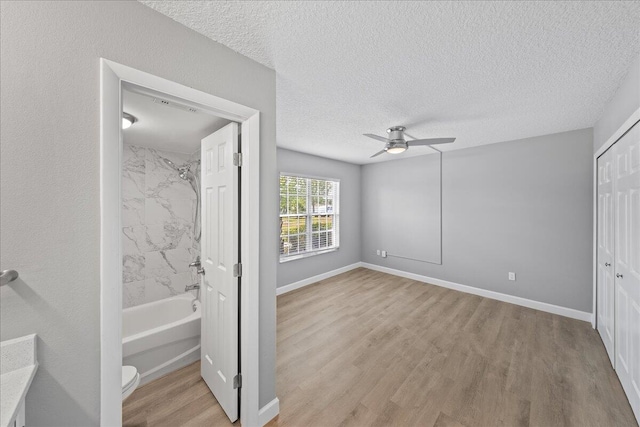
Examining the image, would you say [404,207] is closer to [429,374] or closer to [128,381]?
[429,374]

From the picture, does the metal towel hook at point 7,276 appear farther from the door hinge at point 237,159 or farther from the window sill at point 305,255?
the window sill at point 305,255

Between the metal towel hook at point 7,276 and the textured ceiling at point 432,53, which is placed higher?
the textured ceiling at point 432,53

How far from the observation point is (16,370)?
843 mm

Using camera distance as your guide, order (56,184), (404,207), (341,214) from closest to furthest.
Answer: (56,184), (404,207), (341,214)

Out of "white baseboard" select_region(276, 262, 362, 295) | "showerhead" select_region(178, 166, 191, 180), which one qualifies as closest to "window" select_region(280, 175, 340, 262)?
"white baseboard" select_region(276, 262, 362, 295)

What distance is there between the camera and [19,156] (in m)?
0.85

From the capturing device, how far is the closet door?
5.49 feet

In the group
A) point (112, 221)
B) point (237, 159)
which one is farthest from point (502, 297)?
point (112, 221)

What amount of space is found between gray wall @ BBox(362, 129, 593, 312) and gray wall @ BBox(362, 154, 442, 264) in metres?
0.21

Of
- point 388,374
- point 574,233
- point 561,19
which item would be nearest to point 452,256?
point 574,233

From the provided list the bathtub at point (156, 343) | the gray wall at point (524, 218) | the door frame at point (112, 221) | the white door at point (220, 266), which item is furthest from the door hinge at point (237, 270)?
the gray wall at point (524, 218)

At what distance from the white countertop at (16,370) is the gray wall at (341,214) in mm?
3226

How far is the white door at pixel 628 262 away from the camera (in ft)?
5.48

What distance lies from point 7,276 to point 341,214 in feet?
15.2
